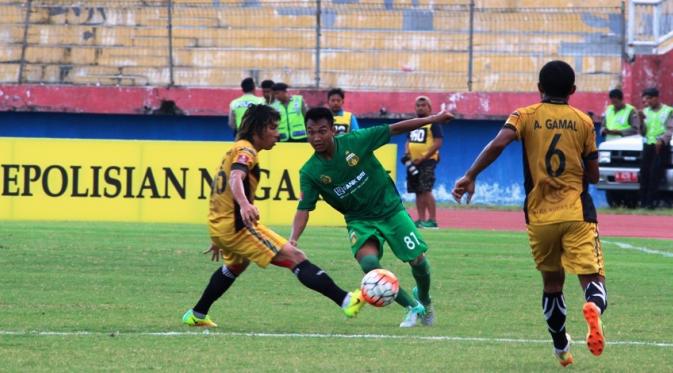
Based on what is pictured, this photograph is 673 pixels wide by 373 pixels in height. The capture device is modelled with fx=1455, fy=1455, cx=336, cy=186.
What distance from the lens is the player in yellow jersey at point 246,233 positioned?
9375 mm

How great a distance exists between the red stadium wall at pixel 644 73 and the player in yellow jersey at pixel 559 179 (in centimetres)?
2052

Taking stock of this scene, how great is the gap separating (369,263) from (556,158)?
2273 mm

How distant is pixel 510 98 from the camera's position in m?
27.9

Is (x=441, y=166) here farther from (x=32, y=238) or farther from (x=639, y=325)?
(x=639, y=325)

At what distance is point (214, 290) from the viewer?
9.77 meters

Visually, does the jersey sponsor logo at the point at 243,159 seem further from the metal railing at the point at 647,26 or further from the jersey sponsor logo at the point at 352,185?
the metal railing at the point at 647,26

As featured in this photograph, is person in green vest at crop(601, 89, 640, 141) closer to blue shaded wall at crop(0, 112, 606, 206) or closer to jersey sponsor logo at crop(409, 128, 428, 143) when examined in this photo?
blue shaded wall at crop(0, 112, 606, 206)

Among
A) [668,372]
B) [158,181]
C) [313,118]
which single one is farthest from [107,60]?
[668,372]

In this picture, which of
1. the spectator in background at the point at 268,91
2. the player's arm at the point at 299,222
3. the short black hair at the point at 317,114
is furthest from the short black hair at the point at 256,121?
the spectator in background at the point at 268,91

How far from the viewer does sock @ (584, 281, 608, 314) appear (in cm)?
770

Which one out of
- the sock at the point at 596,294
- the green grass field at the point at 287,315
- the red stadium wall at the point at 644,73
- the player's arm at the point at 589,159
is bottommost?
the green grass field at the point at 287,315

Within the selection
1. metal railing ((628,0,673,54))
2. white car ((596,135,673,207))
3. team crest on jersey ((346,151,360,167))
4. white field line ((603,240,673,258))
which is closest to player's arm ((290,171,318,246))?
team crest on jersey ((346,151,360,167))

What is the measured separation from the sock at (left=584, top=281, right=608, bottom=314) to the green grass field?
385 mm

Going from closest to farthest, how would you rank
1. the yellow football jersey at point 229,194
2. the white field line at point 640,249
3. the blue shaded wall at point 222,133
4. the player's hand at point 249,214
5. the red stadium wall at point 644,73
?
the player's hand at point 249,214 < the yellow football jersey at point 229,194 < the white field line at point 640,249 < the red stadium wall at point 644,73 < the blue shaded wall at point 222,133
